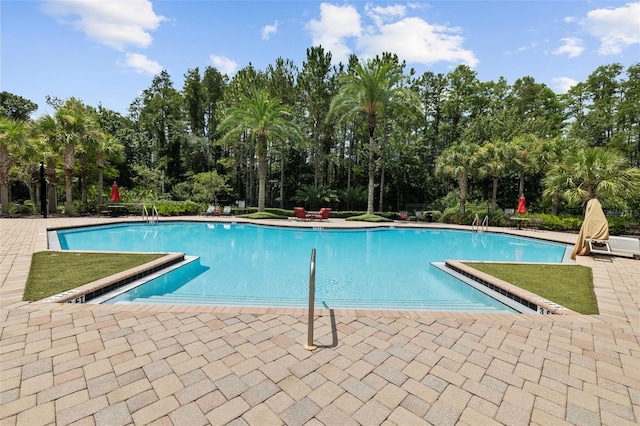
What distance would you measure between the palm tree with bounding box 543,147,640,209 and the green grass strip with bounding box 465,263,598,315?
29.3ft

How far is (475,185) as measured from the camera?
2386cm

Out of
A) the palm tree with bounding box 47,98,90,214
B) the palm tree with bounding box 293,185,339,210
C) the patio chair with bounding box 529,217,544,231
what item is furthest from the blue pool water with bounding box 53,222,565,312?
the palm tree with bounding box 293,185,339,210

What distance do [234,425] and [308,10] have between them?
1245 centimetres

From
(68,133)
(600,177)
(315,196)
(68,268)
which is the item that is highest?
(68,133)

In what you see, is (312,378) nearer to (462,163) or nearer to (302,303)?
(302,303)

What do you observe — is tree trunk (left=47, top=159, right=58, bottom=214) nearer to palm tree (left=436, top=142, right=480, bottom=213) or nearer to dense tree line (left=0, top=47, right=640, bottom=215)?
dense tree line (left=0, top=47, right=640, bottom=215)

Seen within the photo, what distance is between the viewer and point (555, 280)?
18.9 feet

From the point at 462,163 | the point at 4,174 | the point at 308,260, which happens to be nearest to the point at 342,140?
the point at 462,163

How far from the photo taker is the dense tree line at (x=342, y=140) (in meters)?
16.8

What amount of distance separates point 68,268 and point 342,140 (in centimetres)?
2251

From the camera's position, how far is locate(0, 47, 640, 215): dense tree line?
1684cm

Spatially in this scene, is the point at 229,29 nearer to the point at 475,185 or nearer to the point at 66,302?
the point at 66,302

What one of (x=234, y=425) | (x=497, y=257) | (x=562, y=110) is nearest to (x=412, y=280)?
(x=497, y=257)

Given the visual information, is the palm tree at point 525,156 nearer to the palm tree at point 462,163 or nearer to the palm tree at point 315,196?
the palm tree at point 462,163
